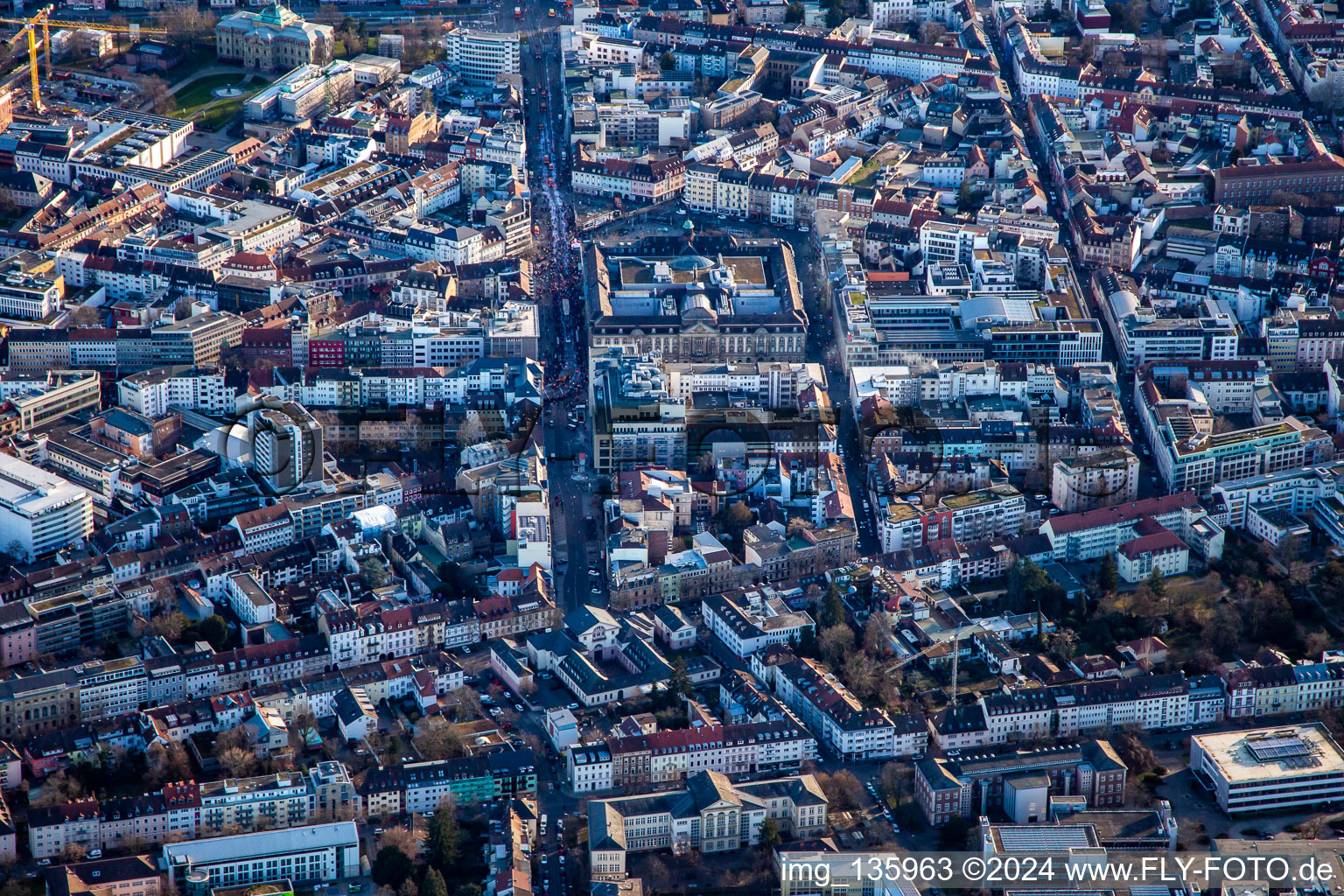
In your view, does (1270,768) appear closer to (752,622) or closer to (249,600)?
(752,622)

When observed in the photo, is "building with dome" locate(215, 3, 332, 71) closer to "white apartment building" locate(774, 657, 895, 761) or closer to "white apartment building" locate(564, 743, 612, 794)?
"white apartment building" locate(774, 657, 895, 761)

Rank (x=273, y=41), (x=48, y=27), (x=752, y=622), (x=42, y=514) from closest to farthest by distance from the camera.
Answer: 1. (x=752, y=622)
2. (x=42, y=514)
3. (x=273, y=41)
4. (x=48, y=27)

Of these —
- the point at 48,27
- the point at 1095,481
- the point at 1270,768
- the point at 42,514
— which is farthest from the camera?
the point at 48,27

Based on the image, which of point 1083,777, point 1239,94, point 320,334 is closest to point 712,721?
point 1083,777

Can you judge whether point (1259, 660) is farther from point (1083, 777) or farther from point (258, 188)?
point (258, 188)

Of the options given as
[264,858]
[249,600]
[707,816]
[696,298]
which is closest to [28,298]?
[249,600]

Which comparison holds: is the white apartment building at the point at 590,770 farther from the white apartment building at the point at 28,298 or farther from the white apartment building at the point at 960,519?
the white apartment building at the point at 28,298
